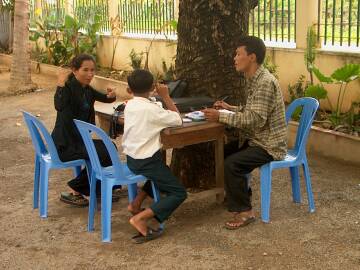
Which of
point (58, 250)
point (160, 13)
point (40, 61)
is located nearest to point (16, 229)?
point (58, 250)

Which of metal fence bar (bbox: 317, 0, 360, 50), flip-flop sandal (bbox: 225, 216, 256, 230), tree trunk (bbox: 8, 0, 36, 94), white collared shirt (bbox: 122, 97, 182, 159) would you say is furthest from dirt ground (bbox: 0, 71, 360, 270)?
tree trunk (bbox: 8, 0, 36, 94)

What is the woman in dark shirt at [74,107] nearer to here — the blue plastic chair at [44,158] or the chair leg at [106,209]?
the blue plastic chair at [44,158]

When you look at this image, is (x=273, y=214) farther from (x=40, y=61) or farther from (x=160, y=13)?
(x=40, y=61)

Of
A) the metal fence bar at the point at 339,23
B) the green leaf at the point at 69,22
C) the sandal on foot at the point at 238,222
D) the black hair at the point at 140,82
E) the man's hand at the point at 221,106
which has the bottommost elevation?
the sandal on foot at the point at 238,222

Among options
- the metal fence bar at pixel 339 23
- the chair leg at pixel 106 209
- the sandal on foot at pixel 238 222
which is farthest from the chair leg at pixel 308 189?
the metal fence bar at pixel 339 23

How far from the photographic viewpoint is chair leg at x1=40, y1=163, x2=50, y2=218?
5.48 m

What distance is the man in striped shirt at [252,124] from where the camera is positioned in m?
4.86

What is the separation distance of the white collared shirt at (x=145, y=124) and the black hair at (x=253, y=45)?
796mm

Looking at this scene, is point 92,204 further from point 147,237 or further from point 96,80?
point 96,80

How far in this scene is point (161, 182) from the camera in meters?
4.71

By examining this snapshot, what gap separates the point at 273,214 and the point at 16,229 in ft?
7.10

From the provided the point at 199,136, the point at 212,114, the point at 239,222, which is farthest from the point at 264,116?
the point at 239,222

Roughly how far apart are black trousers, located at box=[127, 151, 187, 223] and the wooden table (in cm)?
16

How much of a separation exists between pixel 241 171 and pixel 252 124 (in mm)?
381
